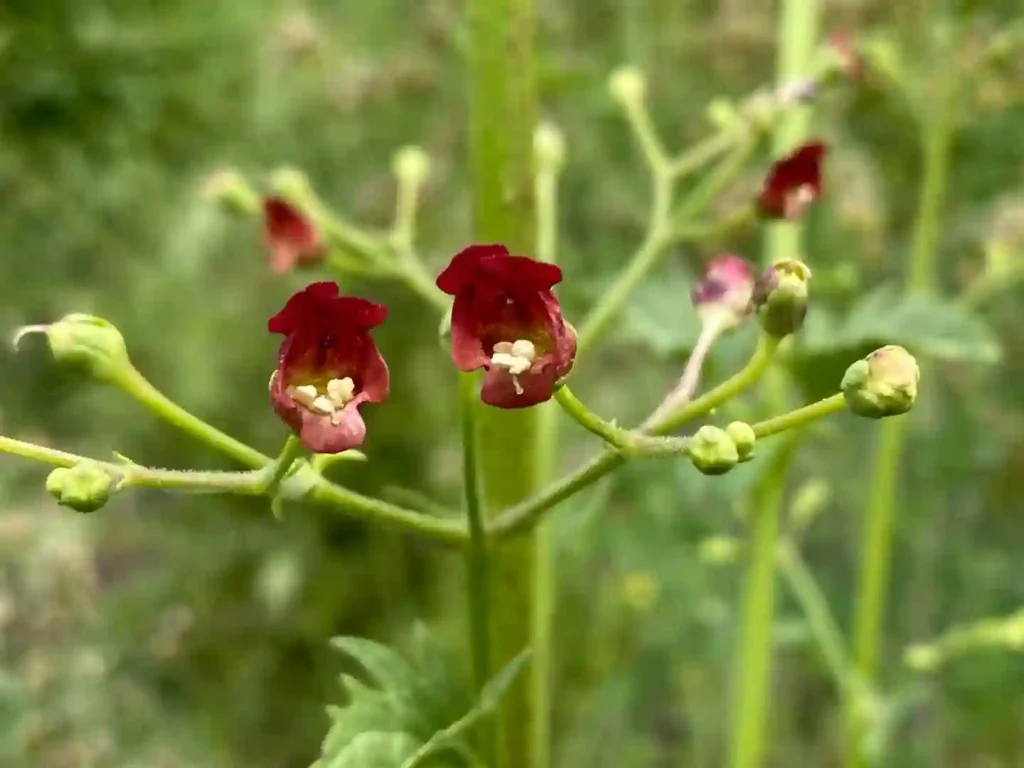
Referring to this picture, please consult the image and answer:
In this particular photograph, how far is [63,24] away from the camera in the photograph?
3.36 feet

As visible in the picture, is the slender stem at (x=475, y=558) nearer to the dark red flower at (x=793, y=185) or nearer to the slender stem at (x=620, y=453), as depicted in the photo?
the slender stem at (x=620, y=453)

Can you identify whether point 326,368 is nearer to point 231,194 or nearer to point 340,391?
point 340,391

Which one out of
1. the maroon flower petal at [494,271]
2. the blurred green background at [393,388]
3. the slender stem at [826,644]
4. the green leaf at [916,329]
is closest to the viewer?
the maroon flower petal at [494,271]

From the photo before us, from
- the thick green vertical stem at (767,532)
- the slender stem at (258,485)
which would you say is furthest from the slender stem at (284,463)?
the thick green vertical stem at (767,532)

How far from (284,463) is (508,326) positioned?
85 mm

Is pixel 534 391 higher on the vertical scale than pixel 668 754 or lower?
higher

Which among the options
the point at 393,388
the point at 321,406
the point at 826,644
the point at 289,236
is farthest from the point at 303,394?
the point at 393,388

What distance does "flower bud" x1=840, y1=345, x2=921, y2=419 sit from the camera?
37 cm

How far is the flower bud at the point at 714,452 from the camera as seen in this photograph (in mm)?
369

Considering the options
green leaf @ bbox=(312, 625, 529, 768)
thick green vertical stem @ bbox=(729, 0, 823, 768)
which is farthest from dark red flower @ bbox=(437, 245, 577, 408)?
thick green vertical stem @ bbox=(729, 0, 823, 768)

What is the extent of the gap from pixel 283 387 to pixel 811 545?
3.69 ft

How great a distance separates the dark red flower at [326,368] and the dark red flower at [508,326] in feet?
0.09

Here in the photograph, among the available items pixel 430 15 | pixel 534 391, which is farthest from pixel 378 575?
pixel 534 391

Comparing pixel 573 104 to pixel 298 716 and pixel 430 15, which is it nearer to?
pixel 430 15
